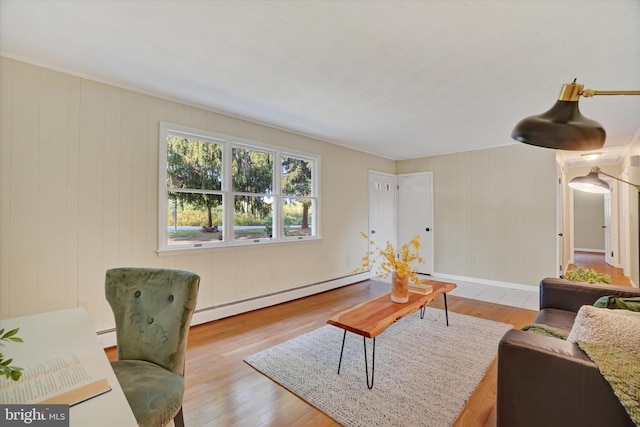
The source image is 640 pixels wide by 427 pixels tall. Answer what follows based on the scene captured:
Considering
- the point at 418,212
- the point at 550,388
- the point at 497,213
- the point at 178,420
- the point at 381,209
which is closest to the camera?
the point at 550,388

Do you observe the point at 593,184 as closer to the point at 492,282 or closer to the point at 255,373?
the point at 255,373

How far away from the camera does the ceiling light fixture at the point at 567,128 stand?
3.73 feet

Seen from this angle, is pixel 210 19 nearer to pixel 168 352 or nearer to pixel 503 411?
pixel 168 352

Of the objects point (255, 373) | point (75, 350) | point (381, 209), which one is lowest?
point (255, 373)

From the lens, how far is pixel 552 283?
99.9 inches

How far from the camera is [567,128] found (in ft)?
3.74

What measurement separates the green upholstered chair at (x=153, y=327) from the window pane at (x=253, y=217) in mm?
2041

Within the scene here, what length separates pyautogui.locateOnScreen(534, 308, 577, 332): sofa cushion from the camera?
211cm

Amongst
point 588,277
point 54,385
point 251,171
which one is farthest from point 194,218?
point 588,277

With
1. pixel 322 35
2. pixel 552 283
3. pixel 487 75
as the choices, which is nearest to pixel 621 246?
pixel 552 283

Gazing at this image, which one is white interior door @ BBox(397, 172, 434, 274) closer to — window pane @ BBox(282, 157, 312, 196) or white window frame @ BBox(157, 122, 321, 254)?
white window frame @ BBox(157, 122, 321, 254)

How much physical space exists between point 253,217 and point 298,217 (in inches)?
32.0

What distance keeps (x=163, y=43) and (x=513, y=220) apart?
536cm

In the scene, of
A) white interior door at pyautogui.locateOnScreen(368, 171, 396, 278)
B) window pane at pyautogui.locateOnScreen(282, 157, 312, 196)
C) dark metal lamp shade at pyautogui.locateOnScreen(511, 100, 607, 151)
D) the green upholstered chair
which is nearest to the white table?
the green upholstered chair
